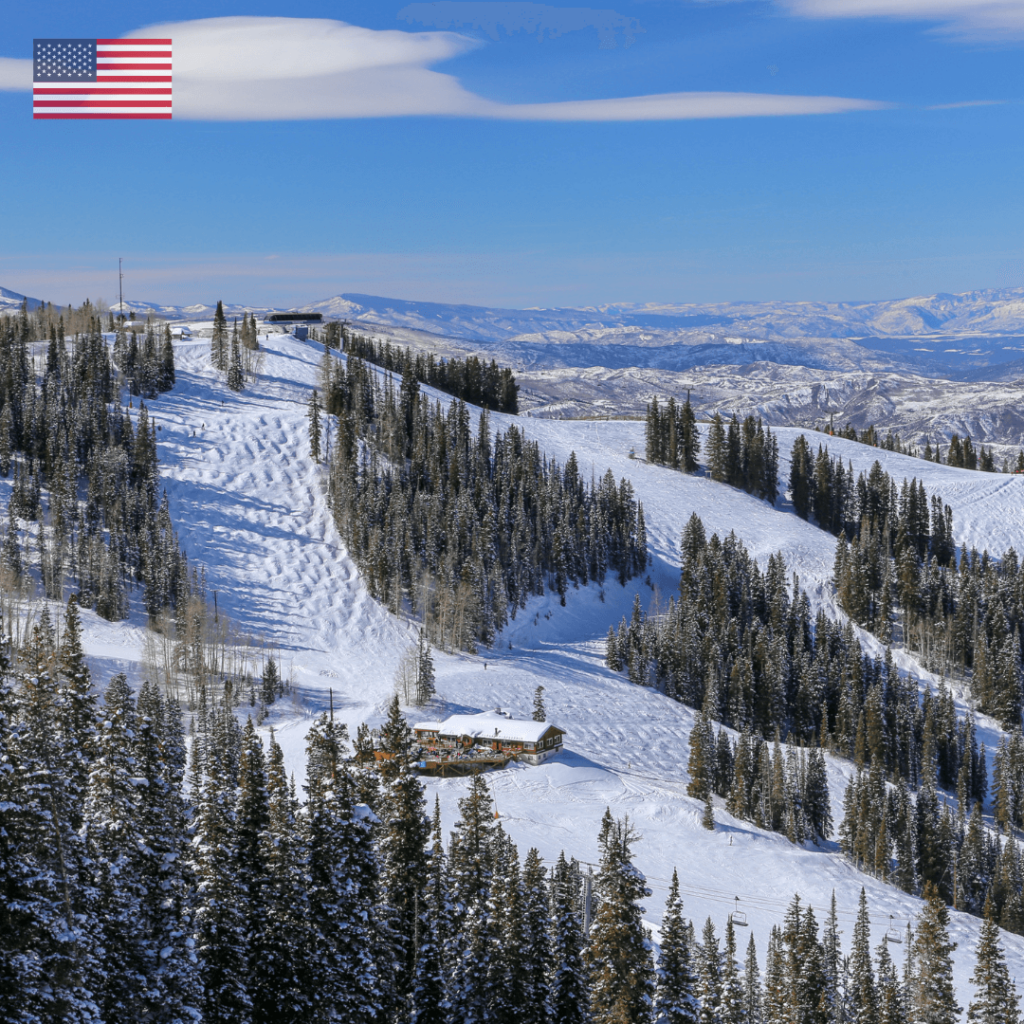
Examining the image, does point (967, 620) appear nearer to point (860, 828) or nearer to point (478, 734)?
point (860, 828)

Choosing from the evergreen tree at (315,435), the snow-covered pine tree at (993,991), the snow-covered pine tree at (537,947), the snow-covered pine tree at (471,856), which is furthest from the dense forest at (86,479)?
the snow-covered pine tree at (993,991)

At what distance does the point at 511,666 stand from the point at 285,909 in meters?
93.9

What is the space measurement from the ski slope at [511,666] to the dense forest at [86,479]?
4.76m

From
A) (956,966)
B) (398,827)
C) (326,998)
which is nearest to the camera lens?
(326,998)

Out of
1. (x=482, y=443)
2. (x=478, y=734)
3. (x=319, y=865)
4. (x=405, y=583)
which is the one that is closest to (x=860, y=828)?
(x=478, y=734)

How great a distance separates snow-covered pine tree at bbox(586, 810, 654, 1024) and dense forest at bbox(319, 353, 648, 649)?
9481 centimetres

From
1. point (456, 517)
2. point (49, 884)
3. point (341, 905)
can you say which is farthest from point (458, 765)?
point (49, 884)

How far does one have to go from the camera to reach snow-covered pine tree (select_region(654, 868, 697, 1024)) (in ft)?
133

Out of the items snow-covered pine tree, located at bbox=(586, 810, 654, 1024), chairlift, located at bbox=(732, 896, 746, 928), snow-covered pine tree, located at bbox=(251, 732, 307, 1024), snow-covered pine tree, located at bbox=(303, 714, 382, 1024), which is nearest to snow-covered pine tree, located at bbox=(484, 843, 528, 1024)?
snow-covered pine tree, located at bbox=(586, 810, 654, 1024)

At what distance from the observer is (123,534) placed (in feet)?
445

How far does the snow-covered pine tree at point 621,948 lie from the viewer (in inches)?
1563

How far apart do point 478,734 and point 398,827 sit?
55147 millimetres

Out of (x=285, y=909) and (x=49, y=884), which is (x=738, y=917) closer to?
(x=285, y=909)

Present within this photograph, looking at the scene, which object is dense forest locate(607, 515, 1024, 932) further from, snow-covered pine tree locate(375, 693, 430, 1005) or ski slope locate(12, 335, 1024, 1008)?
snow-covered pine tree locate(375, 693, 430, 1005)
